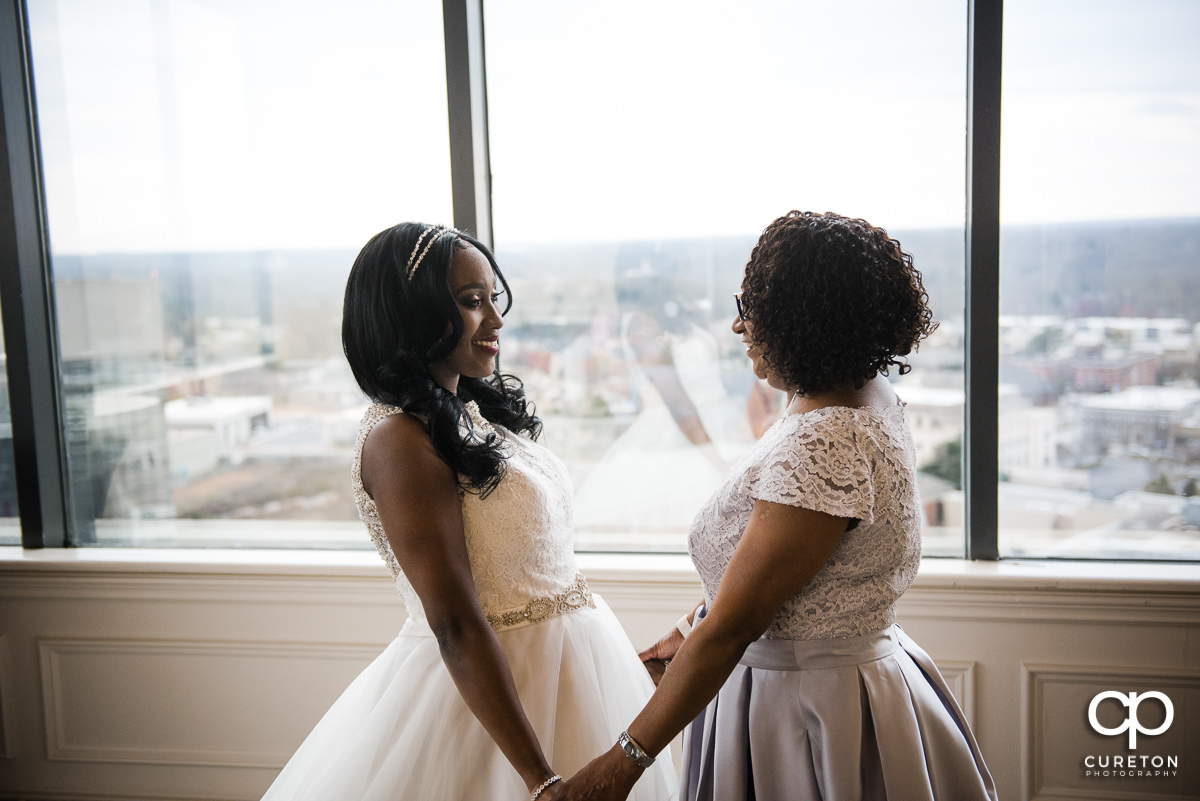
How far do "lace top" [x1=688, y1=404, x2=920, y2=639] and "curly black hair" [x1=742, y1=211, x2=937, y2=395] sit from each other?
0.07m

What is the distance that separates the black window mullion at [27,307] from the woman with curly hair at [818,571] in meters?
2.13

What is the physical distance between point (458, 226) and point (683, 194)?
622 millimetres

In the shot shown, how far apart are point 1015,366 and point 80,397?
2729 millimetres

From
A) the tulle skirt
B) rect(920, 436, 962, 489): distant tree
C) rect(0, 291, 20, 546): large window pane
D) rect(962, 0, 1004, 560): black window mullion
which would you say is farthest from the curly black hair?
rect(0, 291, 20, 546): large window pane

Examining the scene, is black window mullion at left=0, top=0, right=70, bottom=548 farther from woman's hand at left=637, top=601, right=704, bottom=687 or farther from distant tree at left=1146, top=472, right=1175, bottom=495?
distant tree at left=1146, top=472, right=1175, bottom=495

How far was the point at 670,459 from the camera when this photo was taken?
231 cm

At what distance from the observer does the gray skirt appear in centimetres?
116

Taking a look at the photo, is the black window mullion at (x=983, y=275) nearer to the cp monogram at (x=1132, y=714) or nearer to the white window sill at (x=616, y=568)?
the white window sill at (x=616, y=568)

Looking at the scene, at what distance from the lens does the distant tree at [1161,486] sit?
6.90ft

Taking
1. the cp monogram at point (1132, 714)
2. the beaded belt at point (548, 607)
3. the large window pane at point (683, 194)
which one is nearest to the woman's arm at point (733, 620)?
the beaded belt at point (548, 607)

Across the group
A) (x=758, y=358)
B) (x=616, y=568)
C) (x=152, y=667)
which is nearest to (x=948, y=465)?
(x=616, y=568)

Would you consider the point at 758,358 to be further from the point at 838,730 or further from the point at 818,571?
the point at 838,730

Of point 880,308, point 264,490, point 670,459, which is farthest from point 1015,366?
point 264,490

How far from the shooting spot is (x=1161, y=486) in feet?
6.91
